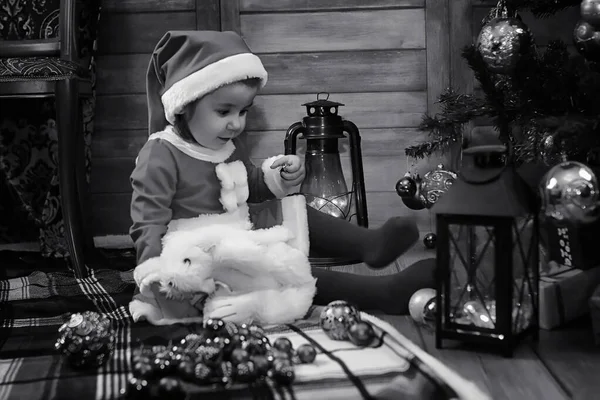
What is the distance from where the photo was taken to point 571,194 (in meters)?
1.15

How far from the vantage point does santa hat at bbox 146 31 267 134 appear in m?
1.36

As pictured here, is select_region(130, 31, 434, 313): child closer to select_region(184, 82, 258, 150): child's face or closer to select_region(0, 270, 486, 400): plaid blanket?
select_region(184, 82, 258, 150): child's face

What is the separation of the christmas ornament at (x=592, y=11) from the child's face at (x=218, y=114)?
652 mm

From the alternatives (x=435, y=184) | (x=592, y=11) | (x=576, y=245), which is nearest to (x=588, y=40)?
(x=592, y=11)

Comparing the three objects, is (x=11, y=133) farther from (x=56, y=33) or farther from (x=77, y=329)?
(x=77, y=329)

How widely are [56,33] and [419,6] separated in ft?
3.46

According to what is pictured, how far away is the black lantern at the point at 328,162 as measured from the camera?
2016 millimetres

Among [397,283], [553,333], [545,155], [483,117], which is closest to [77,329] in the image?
[397,283]

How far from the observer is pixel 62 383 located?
1.06 m

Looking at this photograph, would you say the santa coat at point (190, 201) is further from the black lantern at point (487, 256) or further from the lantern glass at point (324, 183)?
the lantern glass at point (324, 183)

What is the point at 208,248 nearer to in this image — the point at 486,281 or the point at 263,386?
the point at 263,386

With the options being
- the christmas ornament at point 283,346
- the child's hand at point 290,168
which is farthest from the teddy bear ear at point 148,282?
the child's hand at point 290,168

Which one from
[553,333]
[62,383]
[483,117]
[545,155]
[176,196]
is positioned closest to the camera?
[62,383]

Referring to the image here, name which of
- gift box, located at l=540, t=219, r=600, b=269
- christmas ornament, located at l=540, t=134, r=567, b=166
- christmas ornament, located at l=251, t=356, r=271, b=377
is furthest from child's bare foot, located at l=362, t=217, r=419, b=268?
christmas ornament, located at l=251, t=356, r=271, b=377
